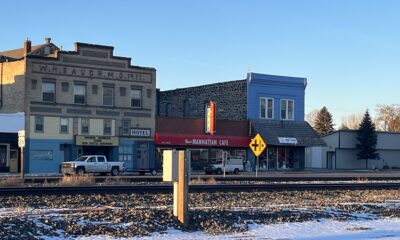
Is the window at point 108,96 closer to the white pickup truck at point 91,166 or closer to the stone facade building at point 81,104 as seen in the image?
the stone facade building at point 81,104

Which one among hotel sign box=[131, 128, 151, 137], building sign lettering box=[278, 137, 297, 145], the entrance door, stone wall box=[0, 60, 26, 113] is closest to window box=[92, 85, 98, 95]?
hotel sign box=[131, 128, 151, 137]

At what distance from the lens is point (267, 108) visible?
64.7m

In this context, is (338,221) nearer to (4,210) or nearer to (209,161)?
(4,210)

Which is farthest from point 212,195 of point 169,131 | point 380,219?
point 169,131

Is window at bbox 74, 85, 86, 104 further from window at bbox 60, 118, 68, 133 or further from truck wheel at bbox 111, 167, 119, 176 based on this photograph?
truck wheel at bbox 111, 167, 119, 176

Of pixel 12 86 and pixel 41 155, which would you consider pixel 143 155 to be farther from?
pixel 12 86

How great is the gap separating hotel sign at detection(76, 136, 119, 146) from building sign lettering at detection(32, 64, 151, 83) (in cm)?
510

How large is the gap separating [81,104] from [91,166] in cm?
928

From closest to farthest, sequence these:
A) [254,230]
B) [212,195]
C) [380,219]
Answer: [254,230] → [380,219] → [212,195]

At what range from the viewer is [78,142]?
51938 millimetres

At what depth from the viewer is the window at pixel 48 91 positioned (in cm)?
5106

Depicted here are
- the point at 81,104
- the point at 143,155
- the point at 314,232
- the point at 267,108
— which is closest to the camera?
the point at 314,232

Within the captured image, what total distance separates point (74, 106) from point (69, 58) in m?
3.92

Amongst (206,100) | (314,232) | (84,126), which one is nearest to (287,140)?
(206,100)
